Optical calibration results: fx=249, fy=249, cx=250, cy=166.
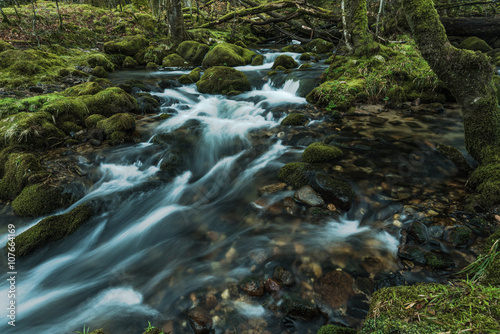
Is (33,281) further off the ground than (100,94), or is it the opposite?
(100,94)

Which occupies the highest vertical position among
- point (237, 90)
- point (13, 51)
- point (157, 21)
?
point (157, 21)

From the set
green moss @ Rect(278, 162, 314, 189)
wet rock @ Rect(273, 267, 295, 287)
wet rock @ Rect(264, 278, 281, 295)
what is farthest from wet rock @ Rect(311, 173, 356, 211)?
wet rock @ Rect(264, 278, 281, 295)

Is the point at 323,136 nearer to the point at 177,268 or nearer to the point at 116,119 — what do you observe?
the point at 177,268

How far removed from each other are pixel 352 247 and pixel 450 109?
7.87 metres

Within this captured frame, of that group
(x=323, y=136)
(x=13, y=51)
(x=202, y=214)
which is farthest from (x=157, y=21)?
(x=202, y=214)

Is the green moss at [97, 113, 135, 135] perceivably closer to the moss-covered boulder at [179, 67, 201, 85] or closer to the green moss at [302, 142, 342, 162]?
the green moss at [302, 142, 342, 162]

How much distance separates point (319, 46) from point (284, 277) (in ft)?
54.7

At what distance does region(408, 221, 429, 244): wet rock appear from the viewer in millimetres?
3443

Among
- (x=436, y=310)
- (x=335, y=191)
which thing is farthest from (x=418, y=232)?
(x=436, y=310)

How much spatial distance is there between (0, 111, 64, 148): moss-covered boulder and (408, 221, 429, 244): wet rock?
7.90 m

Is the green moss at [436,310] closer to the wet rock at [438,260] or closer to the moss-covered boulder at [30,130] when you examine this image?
the wet rock at [438,260]

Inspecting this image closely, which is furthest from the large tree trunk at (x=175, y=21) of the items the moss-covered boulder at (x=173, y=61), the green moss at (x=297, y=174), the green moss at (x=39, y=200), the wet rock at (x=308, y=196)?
the wet rock at (x=308, y=196)

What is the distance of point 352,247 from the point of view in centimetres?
354

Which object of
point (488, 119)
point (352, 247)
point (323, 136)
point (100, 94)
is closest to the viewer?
point (352, 247)
